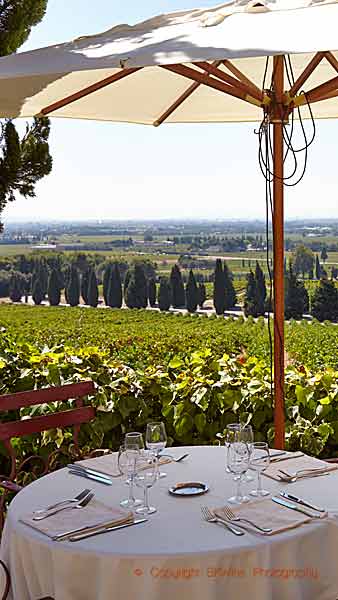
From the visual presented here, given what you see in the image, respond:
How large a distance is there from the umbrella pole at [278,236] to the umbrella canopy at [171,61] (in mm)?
139

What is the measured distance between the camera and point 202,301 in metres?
5.35

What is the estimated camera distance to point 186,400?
440 centimetres

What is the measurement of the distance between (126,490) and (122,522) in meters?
0.31

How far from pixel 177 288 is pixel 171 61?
3.29 m

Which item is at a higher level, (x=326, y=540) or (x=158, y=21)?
(x=158, y=21)

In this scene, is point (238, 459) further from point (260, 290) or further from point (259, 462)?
point (260, 290)

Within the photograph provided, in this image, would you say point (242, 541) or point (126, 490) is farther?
point (126, 490)

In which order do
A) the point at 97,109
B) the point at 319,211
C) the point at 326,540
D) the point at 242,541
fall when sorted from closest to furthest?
the point at 242,541, the point at 326,540, the point at 97,109, the point at 319,211

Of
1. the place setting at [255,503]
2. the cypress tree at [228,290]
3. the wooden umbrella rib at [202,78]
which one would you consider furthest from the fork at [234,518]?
the cypress tree at [228,290]

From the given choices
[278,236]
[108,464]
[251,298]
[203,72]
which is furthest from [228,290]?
[108,464]

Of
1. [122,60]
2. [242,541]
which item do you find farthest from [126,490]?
[122,60]

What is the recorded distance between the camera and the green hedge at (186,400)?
14.0ft

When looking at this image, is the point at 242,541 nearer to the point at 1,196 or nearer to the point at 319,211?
the point at 1,196

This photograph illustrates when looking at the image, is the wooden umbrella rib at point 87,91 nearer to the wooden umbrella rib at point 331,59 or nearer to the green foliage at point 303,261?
the wooden umbrella rib at point 331,59
